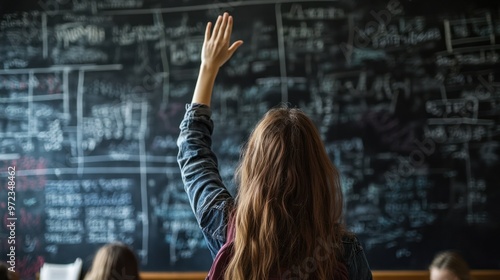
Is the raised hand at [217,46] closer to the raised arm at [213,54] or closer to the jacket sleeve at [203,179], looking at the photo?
the raised arm at [213,54]

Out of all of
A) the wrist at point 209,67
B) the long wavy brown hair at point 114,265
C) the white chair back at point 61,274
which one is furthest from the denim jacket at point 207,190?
the white chair back at point 61,274

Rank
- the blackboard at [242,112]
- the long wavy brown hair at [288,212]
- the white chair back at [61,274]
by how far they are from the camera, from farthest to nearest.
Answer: the blackboard at [242,112], the white chair back at [61,274], the long wavy brown hair at [288,212]

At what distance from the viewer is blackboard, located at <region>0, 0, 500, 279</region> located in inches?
145

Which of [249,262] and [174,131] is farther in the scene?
[174,131]

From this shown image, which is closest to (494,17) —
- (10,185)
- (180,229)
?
(180,229)

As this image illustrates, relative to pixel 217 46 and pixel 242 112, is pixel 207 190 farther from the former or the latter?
pixel 242 112

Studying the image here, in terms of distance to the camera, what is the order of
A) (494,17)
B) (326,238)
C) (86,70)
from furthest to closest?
(86,70)
(494,17)
(326,238)

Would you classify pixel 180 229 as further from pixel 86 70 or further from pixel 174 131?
pixel 86 70

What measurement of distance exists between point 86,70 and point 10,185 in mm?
936

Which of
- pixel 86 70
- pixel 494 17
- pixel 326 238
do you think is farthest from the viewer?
pixel 86 70

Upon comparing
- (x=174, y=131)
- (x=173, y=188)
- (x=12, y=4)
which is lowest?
(x=173, y=188)

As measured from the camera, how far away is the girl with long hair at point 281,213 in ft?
3.82

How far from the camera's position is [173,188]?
389 cm

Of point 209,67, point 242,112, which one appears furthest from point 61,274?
point 209,67
